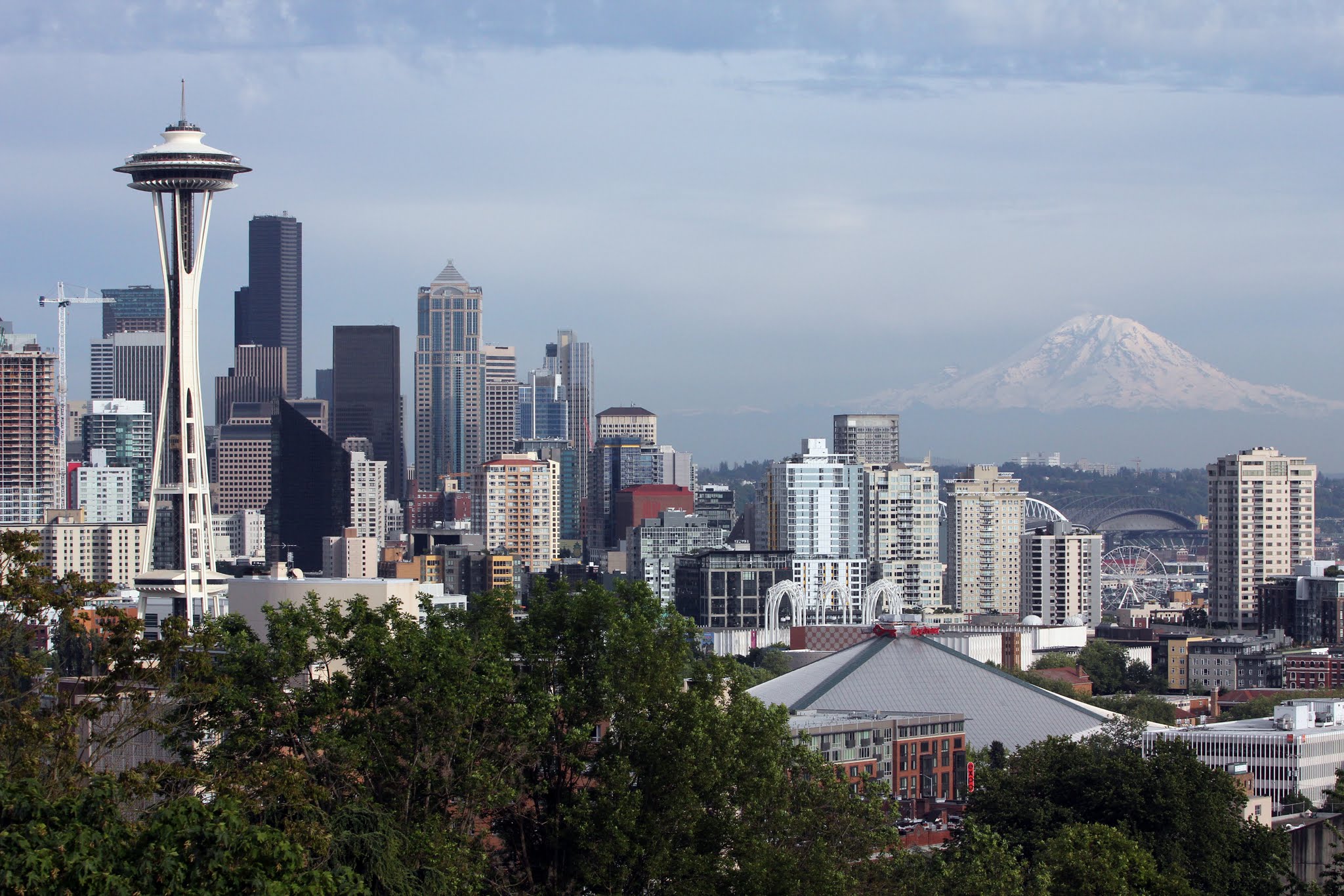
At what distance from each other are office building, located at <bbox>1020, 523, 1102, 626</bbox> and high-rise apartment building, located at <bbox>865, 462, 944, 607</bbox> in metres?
9.41

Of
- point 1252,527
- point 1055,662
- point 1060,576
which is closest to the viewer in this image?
point 1055,662

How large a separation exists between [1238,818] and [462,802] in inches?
1094

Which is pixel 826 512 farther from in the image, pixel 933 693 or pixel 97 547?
pixel 933 693

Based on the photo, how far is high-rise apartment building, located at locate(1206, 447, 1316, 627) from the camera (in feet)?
570

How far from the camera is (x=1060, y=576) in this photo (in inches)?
7067

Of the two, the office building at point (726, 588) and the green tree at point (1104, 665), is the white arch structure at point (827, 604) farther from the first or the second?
the green tree at point (1104, 665)

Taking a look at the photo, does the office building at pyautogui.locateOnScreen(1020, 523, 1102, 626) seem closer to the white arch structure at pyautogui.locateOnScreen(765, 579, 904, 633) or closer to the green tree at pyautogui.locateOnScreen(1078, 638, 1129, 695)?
the white arch structure at pyautogui.locateOnScreen(765, 579, 904, 633)

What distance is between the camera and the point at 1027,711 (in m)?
85.3

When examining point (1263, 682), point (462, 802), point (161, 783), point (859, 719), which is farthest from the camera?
point (1263, 682)

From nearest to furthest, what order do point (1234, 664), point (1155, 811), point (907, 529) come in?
point (1155, 811)
point (1234, 664)
point (907, 529)

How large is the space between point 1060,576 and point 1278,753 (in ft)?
344

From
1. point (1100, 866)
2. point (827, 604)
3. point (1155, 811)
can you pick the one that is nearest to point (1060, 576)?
point (827, 604)

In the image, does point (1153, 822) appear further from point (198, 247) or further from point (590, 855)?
point (198, 247)

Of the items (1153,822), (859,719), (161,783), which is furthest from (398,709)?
(859,719)
